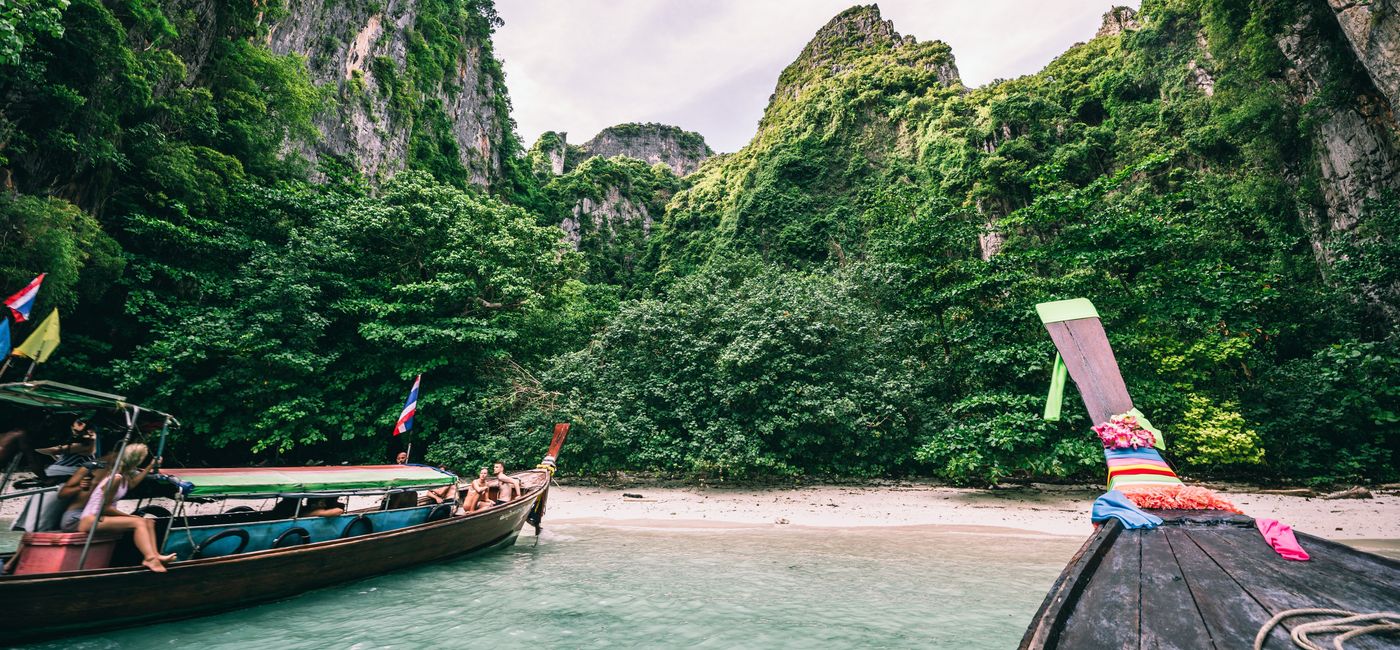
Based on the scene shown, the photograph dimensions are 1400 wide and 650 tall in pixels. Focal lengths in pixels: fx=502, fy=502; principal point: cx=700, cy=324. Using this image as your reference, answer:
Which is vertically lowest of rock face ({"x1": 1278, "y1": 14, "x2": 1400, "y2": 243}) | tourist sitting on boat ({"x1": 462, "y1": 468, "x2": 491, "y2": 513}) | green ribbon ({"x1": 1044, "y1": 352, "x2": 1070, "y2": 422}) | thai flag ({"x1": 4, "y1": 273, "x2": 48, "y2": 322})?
tourist sitting on boat ({"x1": 462, "y1": 468, "x2": 491, "y2": 513})

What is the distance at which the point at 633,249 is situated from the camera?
46.3 metres

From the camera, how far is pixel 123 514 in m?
5.41

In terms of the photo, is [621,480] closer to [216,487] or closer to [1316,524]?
[216,487]

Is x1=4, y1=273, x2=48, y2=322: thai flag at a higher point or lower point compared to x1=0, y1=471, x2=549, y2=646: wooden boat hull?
higher

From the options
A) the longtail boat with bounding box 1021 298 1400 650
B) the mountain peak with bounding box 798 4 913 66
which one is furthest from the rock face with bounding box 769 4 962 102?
the longtail boat with bounding box 1021 298 1400 650

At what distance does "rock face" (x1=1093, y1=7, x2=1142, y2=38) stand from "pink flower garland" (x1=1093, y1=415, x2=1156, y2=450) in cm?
4526

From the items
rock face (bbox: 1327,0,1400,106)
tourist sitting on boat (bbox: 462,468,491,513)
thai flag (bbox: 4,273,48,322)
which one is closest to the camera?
thai flag (bbox: 4,273,48,322)

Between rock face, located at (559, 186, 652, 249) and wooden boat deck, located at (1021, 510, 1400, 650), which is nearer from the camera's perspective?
wooden boat deck, located at (1021, 510, 1400, 650)

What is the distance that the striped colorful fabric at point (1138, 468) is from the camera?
11.2ft

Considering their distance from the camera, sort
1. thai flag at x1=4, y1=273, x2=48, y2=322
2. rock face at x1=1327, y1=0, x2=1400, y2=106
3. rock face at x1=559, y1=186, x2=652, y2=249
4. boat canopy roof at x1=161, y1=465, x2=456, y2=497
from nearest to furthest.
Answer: boat canopy roof at x1=161, y1=465, x2=456, y2=497, thai flag at x1=4, y1=273, x2=48, y2=322, rock face at x1=1327, y1=0, x2=1400, y2=106, rock face at x1=559, y1=186, x2=652, y2=249

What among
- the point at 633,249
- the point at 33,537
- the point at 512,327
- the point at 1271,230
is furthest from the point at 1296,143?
the point at 633,249

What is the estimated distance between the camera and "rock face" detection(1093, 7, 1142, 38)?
34812mm

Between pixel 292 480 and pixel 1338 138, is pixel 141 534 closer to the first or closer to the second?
pixel 292 480

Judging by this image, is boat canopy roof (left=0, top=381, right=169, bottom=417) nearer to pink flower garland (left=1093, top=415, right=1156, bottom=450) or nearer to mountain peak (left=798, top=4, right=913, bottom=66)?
pink flower garland (left=1093, top=415, right=1156, bottom=450)
